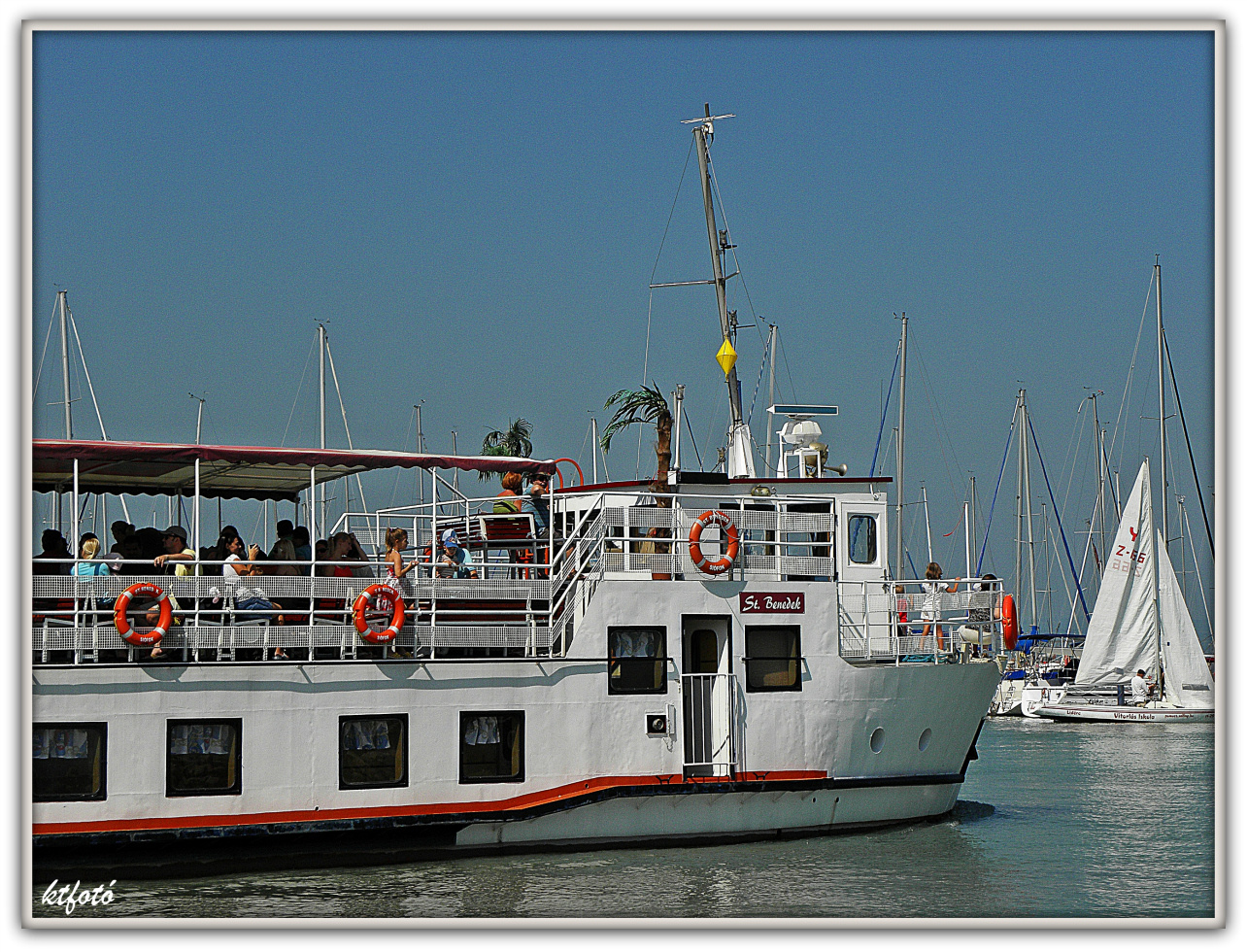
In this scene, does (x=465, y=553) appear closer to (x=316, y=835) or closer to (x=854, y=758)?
(x=316, y=835)

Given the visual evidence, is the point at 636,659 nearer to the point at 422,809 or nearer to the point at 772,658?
the point at 772,658

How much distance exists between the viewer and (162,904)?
13.3 meters

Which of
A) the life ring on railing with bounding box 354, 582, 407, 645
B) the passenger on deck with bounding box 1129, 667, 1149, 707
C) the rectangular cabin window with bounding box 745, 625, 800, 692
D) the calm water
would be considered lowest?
the passenger on deck with bounding box 1129, 667, 1149, 707

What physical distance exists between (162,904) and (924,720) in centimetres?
893

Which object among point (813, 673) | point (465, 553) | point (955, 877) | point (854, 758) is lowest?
point (955, 877)

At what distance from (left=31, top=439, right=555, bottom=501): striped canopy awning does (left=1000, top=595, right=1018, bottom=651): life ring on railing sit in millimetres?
6100

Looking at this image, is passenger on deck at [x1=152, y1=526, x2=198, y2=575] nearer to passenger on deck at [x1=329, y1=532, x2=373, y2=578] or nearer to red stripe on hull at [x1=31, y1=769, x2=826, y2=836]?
passenger on deck at [x1=329, y1=532, x2=373, y2=578]

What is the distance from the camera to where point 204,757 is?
14297mm

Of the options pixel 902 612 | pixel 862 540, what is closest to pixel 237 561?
pixel 902 612

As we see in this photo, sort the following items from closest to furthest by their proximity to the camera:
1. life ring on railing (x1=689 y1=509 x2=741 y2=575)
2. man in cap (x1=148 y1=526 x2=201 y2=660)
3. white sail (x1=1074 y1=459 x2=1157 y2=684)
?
man in cap (x1=148 y1=526 x2=201 y2=660), life ring on railing (x1=689 y1=509 x2=741 y2=575), white sail (x1=1074 y1=459 x2=1157 y2=684)

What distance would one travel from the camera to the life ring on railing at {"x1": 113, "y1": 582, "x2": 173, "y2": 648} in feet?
45.6

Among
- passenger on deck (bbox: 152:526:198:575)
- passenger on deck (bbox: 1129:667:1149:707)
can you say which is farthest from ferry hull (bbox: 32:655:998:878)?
passenger on deck (bbox: 1129:667:1149:707)

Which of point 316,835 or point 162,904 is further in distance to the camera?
point 316,835

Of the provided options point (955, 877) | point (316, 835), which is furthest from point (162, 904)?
point (955, 877)
